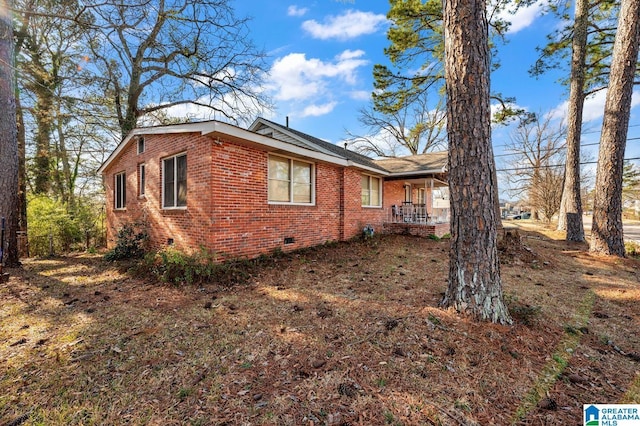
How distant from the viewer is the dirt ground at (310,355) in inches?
78.4

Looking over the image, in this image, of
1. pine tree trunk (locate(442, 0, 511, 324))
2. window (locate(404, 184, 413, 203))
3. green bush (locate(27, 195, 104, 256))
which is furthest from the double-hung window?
window (locate(404, 184, 413, 203))

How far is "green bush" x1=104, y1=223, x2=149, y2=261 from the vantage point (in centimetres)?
751

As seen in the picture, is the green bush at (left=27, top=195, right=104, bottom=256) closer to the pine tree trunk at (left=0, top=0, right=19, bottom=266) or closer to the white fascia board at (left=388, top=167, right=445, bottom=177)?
the pine tree trunk at (left=0, top=0, right=19, bottom=266)

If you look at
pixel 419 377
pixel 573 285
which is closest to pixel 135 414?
pixel 419 377

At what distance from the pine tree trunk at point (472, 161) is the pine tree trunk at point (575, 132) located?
10518 millimetres

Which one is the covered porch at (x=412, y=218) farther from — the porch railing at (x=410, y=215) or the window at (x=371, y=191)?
Result: the window at (x=371, y=191)

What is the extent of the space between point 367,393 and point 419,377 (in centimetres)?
50

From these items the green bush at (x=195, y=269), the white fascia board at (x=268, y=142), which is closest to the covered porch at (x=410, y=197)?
the white fascia board at (x=268, y=142)

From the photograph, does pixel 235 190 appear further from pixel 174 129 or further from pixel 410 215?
pixel 410 215

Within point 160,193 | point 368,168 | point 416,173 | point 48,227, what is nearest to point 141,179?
point 160,193

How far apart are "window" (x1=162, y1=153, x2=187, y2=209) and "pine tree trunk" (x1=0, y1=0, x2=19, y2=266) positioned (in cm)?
341

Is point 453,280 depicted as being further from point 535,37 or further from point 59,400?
point 535,37

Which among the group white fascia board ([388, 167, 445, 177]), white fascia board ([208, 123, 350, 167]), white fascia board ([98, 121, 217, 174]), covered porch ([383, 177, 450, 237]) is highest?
white fascia board ([98, 121, 217, 174])

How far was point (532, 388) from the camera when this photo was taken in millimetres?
2195
